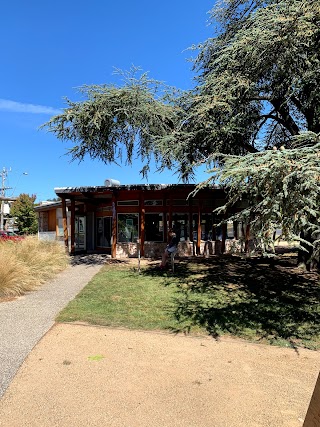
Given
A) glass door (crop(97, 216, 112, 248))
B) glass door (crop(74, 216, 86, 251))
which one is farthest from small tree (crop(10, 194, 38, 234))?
glass door (crop(97, 216, 112, 248))

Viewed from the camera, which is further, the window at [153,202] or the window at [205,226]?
the window at [205,226]

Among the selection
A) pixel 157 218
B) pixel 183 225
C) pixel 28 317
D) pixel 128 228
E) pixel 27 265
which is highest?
pixel 157 218

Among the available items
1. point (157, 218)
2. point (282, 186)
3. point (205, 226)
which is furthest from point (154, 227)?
point (282, 186)

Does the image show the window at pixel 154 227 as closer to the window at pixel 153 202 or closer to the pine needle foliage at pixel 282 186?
the window at pixel 153 202

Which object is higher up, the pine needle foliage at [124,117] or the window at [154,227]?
the pine needle foliage at [124,117]

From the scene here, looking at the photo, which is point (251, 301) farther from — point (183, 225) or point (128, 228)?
point (128, 228)

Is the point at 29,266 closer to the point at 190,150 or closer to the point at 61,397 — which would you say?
the point at 190,150

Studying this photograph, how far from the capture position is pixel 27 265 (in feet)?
35.4

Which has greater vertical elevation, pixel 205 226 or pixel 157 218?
pixel 157 218

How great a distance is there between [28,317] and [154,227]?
12.2 meters

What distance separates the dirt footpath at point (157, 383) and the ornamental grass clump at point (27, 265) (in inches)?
141

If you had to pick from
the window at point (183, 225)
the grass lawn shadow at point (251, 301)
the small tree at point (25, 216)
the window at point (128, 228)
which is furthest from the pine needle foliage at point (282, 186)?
the small tree at point (25, 216)

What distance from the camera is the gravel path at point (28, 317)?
480 centimetres

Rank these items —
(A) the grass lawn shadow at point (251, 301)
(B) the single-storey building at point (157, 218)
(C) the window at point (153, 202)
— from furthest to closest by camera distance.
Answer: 1. (C) the window at point (153, 202)
2. (B) the single-storey building at point (157, 218)
3. (A) the grass lawn shadow at point (251, 301)
